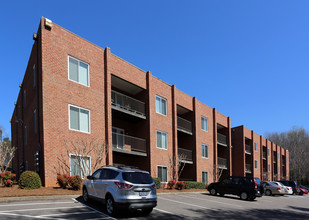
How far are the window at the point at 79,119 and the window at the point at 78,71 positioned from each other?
6.03ft

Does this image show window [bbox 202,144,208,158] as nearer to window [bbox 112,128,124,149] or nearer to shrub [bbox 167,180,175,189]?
shrub [bbox 167,180,175,189]

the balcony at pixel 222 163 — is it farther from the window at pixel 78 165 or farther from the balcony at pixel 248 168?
the window at pixel 78 165

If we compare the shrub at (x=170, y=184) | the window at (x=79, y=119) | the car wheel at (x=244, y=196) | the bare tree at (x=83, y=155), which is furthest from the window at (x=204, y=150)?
the window at (x=79, y=119)

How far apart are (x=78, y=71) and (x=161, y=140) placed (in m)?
10.2

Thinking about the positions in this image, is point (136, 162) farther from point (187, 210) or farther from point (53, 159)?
point (187, 210)

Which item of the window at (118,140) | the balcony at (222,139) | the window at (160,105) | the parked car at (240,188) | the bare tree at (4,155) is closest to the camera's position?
the bare tree at (4,155)

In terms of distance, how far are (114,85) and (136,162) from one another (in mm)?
6940

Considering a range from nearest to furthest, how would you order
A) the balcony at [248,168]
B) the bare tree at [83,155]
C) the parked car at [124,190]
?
1. the parked car at [124,190]
2. the bare tree at [83,155]
3. the balcony at [248,168]

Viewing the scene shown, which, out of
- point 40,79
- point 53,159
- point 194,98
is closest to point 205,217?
point 53,159

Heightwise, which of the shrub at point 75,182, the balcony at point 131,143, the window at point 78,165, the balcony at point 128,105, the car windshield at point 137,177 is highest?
the balcony at point 128,105

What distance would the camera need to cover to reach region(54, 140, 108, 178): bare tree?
603 inches

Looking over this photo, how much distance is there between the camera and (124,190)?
8.78 m

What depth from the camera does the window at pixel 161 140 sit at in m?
23.7

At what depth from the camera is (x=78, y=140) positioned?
16.4 metres
